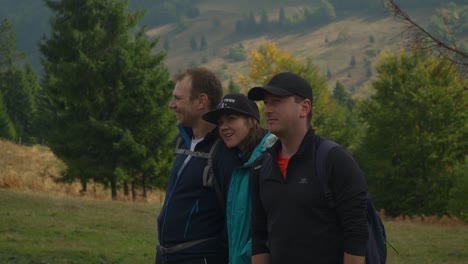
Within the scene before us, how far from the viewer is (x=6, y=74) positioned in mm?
75812

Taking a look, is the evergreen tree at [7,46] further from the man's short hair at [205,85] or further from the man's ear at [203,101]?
the man's ear at [203,101]

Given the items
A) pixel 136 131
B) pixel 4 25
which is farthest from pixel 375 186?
pixel 4 25

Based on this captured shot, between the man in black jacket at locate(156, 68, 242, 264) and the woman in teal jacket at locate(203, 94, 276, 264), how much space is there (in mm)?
148

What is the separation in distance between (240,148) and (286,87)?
847 millimetres

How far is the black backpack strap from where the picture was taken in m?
3.91

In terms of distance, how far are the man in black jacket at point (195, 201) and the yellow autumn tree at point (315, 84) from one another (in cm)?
3610

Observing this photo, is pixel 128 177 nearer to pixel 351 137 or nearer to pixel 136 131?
pixel 136 131

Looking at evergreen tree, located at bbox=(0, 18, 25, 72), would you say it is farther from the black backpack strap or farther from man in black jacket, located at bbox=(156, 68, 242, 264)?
the black backpack strap

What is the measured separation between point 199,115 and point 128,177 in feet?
85.0

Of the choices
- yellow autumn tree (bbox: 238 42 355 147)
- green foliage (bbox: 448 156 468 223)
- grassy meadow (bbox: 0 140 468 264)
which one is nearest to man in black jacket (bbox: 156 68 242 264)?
grassy meadow (bbox: 0 140 468 264)

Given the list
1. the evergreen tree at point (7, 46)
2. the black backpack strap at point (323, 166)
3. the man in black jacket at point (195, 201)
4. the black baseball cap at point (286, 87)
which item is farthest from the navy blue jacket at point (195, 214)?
the evergreen tree at point (7, 46)

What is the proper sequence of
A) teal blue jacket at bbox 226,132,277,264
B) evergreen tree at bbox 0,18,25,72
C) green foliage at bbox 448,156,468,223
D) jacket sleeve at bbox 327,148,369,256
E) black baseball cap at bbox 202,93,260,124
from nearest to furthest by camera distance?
jacket sleeve at bbox 327,148,369,256, teal blue jacket at bbox 226,132,277,264, black baseball cap at bbox 202,93,260,124, green foliage at bbox 448,156,468,223, evergreen tree at bbox 0,18,25,72

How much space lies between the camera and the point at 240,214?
14.8ft

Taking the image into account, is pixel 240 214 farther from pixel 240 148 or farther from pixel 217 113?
pixel 217 113
